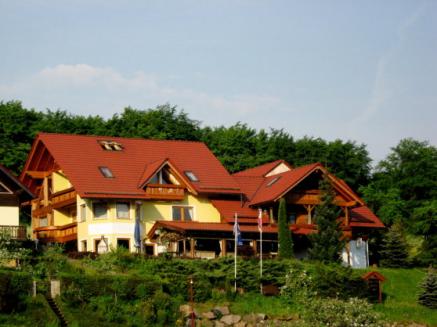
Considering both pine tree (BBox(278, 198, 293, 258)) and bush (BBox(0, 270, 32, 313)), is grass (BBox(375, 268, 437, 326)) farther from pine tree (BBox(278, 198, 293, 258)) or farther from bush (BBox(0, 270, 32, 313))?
bush (BBox(0, 270, 32, 313))

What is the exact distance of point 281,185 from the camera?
71.9m

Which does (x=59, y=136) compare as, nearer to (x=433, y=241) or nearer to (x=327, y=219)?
(x=327, y=219)

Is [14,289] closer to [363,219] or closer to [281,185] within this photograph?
[281,185]

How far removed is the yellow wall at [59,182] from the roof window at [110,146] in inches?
129

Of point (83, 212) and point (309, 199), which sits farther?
point (309, 199)

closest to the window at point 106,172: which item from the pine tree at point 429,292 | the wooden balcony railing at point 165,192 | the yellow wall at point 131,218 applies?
the yellow wall at point 131,218

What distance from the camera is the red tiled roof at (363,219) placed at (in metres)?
74.0

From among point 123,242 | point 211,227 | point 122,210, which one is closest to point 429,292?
point 211,227

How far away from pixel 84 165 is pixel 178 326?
20.4 m

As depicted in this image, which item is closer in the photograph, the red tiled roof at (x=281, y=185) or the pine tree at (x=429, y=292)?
the pine tree at (x=429, y=292)

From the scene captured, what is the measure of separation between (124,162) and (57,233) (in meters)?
6.19

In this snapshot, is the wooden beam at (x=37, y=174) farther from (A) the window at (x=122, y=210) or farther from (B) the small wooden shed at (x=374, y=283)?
(B) the small wooden shed at (x=374, y=283)

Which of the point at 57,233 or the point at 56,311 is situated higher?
the point at 57,233

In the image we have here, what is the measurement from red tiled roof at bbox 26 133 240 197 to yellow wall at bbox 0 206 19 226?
430 cm
